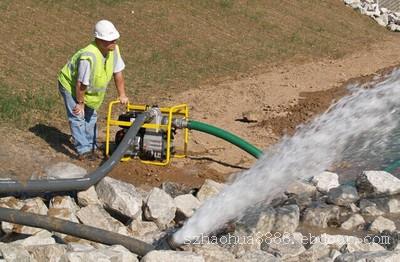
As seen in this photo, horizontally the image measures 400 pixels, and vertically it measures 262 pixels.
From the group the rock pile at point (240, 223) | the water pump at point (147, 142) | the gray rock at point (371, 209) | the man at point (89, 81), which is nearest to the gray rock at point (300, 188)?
the rock pile at point (240, 223)

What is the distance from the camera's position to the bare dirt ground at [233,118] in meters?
7.95

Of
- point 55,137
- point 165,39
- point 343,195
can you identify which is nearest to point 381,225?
point 343,195

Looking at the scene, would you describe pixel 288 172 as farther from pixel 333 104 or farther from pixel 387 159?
pixel 333 104

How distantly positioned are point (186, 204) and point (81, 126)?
1.73 meters

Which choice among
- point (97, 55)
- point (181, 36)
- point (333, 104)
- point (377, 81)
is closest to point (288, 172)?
point (97, 55)

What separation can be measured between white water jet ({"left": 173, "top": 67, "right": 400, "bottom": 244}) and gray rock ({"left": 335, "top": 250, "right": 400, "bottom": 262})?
113cm

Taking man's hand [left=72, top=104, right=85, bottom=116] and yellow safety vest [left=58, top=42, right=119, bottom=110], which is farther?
man's hand [left=72, top=104, right=85, bottom=116]

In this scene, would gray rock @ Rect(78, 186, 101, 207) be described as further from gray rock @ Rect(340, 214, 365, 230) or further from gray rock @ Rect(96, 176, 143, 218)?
gray rock @ Rect(340, 214, 365, 230)

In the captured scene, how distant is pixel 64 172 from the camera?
23.2 feet

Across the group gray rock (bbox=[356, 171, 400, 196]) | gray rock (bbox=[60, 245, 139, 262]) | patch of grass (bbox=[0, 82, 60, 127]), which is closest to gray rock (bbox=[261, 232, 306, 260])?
gray rock (bbox=[60, 245, 139, 262])

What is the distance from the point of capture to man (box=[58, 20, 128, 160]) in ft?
25.2

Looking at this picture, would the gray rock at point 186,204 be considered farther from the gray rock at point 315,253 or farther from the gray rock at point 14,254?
the gray rock at point 14,254

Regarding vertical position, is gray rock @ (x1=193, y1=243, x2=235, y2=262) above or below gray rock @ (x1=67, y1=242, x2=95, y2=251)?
above

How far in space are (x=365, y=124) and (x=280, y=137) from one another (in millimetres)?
1041
